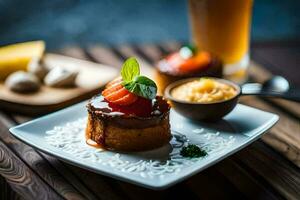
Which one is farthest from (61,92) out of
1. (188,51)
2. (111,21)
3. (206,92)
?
(111,21)

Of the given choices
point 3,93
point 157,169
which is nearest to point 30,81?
point 3,93

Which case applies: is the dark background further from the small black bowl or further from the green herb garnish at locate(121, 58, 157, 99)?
the green herb garnish at locate(121, 58, 157, 99)

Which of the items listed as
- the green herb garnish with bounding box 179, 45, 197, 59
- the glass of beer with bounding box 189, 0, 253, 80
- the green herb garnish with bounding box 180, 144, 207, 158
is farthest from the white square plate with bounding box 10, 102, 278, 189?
the glass of beer with bounding box 189, 0, 253, 80

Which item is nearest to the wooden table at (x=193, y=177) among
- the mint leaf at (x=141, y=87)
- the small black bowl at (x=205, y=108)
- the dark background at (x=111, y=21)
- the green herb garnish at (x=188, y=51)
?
the small black bowl at (x=205, y=108)

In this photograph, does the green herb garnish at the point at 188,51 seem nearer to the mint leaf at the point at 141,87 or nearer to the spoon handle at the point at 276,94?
the spoon handle at the point at 276,94

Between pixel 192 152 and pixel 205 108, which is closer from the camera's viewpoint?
pixel 192 152

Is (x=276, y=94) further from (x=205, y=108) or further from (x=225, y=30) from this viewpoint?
(x=225, y=30)

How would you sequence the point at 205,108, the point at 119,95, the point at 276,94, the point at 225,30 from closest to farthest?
the point at 119,95
the point at 205,108
the point at 276,94
the point at 225,30
